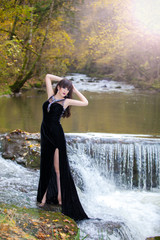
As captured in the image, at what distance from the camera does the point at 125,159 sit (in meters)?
7.11

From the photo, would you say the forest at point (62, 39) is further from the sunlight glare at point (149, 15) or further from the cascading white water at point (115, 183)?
the cascading white water at point (115, 183)

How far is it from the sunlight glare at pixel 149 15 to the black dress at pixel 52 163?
18318 millimetres

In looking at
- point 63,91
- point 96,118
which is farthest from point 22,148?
point 96,118

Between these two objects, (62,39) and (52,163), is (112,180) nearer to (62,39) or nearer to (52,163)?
(52,163)

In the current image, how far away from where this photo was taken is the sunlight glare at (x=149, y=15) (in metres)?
20.1

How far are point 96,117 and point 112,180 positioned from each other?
4905mm

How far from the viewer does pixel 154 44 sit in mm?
23156

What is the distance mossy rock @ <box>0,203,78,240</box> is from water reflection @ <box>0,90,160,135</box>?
204 inches

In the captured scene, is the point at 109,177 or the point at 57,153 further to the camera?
the point at 109,177

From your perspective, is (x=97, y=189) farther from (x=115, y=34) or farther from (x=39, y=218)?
(x=115, y=34)

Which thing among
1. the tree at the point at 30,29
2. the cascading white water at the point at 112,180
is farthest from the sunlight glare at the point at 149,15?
the cascading white water at the point at 112,180

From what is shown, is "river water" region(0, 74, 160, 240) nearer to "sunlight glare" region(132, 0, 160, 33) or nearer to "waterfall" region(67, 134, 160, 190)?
"waterfall" region(67, 134, 160, 190)

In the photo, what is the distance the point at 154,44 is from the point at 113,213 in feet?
66.3

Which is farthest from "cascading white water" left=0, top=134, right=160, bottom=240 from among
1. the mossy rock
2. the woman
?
the mossy rock
